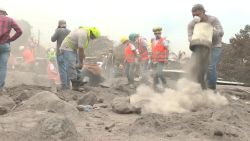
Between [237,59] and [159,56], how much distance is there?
4.31 metres

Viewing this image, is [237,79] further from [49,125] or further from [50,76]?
[49,125]

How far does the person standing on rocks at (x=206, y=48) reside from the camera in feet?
26.7

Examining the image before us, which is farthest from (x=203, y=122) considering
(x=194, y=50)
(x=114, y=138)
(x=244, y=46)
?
(x=244, y=46)

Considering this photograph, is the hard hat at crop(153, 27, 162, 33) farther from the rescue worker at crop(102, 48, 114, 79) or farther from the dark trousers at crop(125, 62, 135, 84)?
the rescue worker at crop(102, 48, 114, 79)

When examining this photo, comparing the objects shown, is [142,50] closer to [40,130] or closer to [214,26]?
[214,26]

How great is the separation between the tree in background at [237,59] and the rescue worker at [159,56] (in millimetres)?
3764

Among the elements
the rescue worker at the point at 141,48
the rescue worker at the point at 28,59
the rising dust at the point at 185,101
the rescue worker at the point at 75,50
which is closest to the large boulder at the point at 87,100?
the rising dust at the point at 185,101

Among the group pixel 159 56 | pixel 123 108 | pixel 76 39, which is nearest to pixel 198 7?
pixel 123 108

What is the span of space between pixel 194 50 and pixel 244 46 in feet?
25.1

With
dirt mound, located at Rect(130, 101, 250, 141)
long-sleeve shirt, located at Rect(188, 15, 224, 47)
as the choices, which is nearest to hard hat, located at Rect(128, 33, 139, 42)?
long-sleeve shirt, located at Rect(188, 15, 224, 47)

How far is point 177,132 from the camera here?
5484 millimetres

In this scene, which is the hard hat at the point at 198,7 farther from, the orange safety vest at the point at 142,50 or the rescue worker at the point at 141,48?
the orange safety vest at the point at 142,50

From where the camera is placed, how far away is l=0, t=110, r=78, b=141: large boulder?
4.56 metres

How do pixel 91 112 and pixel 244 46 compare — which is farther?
pixel 244 46
